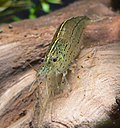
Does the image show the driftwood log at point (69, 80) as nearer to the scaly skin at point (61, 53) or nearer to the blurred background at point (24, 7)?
the scaly skin at point (61, 53)

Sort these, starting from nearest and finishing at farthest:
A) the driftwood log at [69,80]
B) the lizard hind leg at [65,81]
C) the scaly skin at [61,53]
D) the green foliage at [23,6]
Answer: the driftwood log at [69,80] < the scaly skin at [61,53] < the lizard hind leg at [65,81] < the green foliage at [23,6]

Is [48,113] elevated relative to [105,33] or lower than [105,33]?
lower

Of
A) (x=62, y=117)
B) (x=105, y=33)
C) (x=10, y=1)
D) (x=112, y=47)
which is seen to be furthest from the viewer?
(x=10, y=1)

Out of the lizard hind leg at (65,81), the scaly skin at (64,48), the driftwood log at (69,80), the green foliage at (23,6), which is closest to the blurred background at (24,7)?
the green foliage at (23,6)

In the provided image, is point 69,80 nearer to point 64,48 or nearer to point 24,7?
point 64,48

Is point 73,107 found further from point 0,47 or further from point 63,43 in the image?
→ point 0,47

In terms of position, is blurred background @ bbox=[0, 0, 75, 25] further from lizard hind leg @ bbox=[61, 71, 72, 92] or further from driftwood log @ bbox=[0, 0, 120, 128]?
lizard hind leg @ bbox=[61, 71, 72, 92]

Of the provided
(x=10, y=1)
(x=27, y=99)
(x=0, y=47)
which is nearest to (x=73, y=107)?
(x=27, y=99)

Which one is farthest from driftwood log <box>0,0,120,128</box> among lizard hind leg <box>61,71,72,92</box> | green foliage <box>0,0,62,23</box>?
green foliage <box>0,0,62,23</box>

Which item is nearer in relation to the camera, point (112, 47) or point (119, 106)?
point (119, 106)
